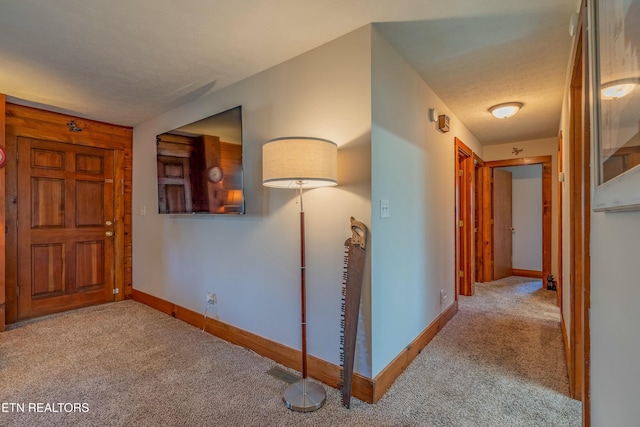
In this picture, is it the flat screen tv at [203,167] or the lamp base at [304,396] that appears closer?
the lamp base at [304,396]

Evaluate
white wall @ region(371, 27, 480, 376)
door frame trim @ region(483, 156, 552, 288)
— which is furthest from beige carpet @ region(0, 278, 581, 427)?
door frame trim @ region(483, 156, 552, 288)

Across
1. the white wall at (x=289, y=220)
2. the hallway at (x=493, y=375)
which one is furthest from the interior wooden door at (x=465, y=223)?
the white wall at (x=289, y=220)

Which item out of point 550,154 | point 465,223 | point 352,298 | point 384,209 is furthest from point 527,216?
point 352,298

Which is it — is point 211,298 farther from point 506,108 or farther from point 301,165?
point 506,108

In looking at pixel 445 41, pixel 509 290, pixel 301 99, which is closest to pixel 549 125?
pixel 509 290

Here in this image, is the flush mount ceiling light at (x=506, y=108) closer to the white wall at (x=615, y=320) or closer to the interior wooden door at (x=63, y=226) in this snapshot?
the white wall at (x=615, y=320)

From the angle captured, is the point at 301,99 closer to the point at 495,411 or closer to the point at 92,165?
the point at 495,411

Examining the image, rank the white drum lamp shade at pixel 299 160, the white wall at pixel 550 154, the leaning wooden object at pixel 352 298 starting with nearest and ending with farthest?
the white drum lamp shade at pixel 299 160 → the leaning wooden object at pixel 352 298 → the white wall at pixel 550 154

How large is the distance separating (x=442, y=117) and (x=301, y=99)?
1509 millimetres

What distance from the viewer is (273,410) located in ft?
5.80

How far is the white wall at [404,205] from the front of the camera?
6.32 feet

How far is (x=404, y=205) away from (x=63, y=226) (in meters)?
3.78

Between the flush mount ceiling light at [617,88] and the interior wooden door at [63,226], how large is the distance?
180 inches

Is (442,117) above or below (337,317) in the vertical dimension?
above
